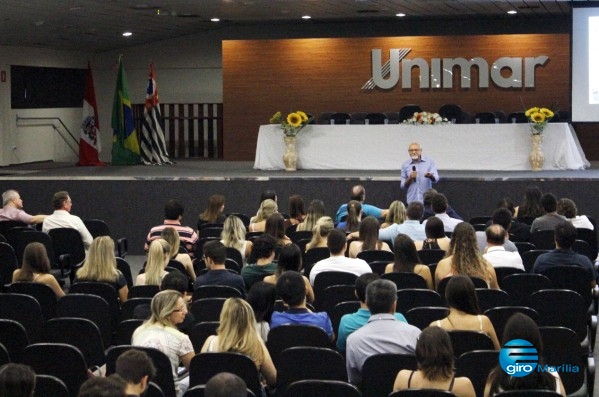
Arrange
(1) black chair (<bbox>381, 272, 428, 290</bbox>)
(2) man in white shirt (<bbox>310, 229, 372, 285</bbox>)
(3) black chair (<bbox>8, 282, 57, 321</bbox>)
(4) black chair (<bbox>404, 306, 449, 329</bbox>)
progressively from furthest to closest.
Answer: (2) man in white shirt (<bbox>310, 229, 372, 285</bbox>) → (3) black chair (<bbox>8, 282, 57, 321</bbox>) → (1) black chair (<bbox>381, 272, 428, 290</bbox>) → (4) black chair (<bbox>404, 306, 449, 329</bbox>)

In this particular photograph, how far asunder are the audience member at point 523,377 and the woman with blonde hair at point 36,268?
4.04 m

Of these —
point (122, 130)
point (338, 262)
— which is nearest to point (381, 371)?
point (338, 262)

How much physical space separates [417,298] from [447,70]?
49.4 feet

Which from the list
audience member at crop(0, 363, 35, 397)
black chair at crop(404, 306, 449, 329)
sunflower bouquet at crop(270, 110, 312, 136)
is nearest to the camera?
audience member at crop(0, 363, 35, 397)

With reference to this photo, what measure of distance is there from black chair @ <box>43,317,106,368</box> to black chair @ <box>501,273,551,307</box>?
9.73ft

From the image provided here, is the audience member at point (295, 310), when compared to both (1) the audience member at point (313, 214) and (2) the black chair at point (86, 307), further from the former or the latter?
(1) the audience member at point (313, 214)

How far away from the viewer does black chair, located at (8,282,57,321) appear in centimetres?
736

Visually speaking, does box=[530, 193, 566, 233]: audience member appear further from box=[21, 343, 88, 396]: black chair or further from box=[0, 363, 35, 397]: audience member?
box=[0, 363, 35, 397]: audience member

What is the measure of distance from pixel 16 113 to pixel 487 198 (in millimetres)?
11631

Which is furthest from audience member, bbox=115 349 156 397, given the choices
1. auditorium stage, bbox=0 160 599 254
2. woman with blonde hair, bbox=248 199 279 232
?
auditorium stage, bbox=0 160 599 254

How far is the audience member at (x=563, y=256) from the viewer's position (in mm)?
7707

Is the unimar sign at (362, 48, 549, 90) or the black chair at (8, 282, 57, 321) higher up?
the unimar sign at (362, 48, 549, 90)

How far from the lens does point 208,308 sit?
6637 millimetres

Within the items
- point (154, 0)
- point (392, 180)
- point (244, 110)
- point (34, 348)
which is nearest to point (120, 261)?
point (34, 348)
